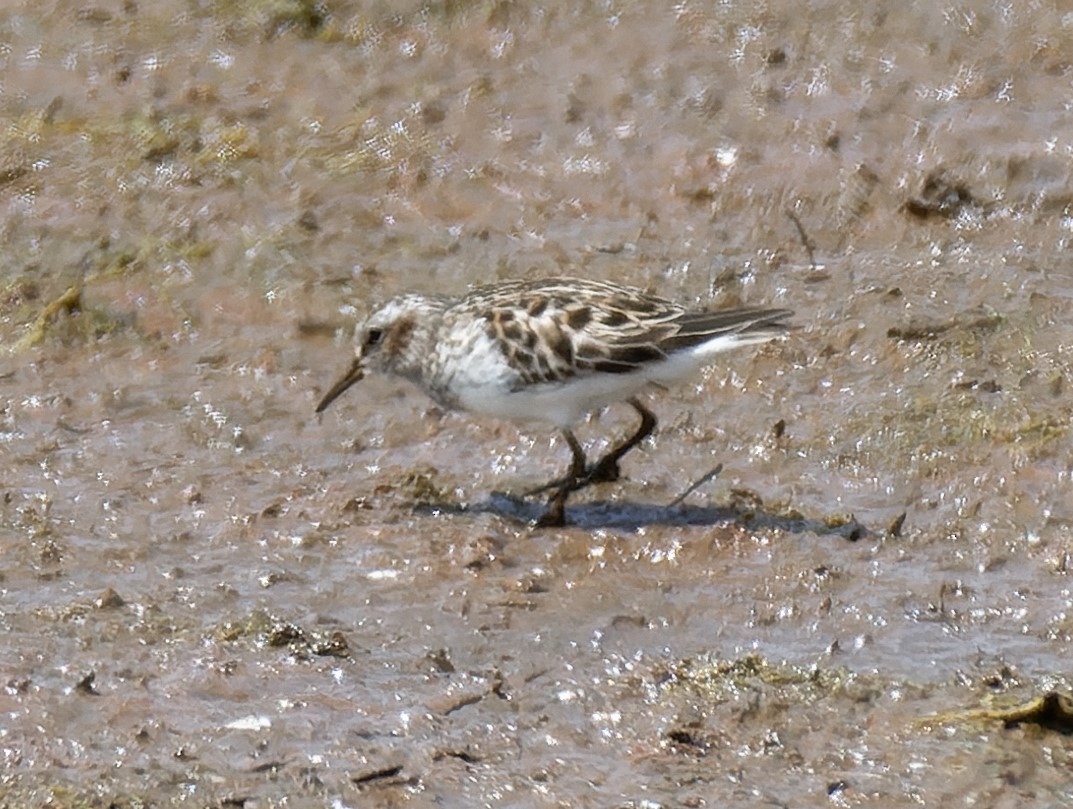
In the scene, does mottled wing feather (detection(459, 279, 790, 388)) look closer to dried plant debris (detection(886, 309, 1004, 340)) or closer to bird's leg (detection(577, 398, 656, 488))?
bird's leg (detection(577, 398, 656, 488))

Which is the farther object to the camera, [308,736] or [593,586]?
[593,586]

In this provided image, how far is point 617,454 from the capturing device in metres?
8.62

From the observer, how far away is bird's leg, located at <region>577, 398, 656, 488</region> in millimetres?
8602

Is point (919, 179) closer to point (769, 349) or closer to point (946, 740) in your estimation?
point (769, 349)

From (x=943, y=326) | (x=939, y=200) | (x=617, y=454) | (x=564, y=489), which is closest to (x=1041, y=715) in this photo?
(x=564, y=489)

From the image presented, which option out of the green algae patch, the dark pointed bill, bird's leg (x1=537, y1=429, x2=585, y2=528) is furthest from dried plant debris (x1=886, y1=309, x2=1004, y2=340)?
the green algae patch

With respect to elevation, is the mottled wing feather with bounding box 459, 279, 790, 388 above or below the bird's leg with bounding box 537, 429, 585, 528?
above

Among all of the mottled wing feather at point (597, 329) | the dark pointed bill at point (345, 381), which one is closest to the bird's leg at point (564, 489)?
the mottled wing feather at point (597, 329)

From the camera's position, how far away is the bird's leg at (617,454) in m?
8.60

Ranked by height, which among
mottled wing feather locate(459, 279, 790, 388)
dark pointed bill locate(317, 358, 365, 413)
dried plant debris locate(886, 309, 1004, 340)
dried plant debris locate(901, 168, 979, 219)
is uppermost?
mottled wing feather locate(459, 279, 790, 388)

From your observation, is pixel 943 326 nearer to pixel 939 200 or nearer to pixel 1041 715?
pixel 939 200

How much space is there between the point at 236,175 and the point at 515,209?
171cm

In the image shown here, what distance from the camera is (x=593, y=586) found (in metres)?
7.78

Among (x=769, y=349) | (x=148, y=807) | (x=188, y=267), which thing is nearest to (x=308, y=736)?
(x=148, y=807)
